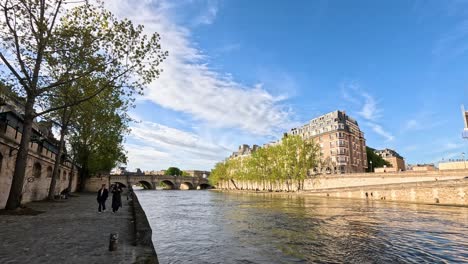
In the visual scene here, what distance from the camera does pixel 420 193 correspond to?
37.8 metres

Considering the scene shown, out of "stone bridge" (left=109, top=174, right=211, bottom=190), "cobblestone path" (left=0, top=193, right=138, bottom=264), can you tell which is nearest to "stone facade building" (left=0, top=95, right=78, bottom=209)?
"cobblestone path" (left=0, top=193, right=138, bottom=264)

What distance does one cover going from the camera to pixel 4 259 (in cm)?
687

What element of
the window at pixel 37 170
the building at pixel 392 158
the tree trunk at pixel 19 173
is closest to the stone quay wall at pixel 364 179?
the tree trunk at pixel 19 173

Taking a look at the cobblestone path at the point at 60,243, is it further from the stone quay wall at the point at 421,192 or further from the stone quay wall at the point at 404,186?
the stone quay wall at the point at 404,186

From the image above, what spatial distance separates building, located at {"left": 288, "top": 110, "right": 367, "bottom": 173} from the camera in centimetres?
8825

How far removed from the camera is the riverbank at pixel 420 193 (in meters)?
33.2

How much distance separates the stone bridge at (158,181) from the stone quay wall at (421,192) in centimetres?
7261

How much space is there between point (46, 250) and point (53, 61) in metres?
13.2

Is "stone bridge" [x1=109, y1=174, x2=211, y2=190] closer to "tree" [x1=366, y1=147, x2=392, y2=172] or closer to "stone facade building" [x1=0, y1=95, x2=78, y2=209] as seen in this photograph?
"stone facade building" [x1=0, y1=95, x2=78, y2=209]

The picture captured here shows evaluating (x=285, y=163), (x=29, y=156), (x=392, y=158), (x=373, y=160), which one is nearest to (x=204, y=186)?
(x=285, y=163)

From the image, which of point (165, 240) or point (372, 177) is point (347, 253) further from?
point (372, 177)

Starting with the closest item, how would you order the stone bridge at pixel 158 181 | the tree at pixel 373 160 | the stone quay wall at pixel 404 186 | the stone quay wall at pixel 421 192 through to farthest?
1. the stone quay wall at pixel 421 192
2. the stone quay wall at pixel 404 186
3. the stone bridge at pixel 158 181
4. the tree at pixel 373 160

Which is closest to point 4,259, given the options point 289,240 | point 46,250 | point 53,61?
point 46,250

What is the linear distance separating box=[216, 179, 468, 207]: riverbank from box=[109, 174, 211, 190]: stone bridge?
7193 centimetres
